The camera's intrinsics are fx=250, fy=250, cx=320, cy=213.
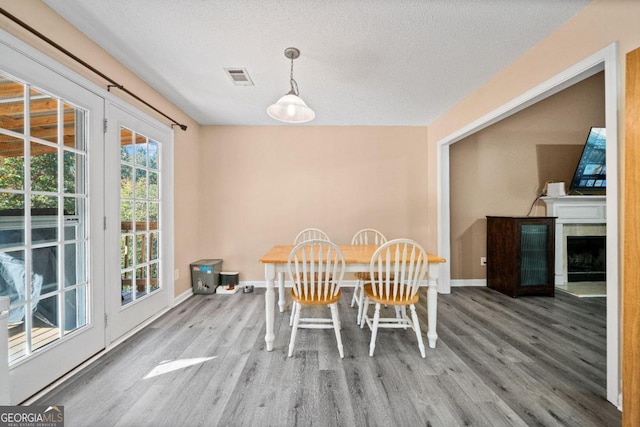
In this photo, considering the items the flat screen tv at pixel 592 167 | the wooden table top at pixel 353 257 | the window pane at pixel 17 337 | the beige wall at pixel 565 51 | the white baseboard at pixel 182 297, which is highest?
the beige wall at pixel 565 51

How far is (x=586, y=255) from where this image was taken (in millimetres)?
4086

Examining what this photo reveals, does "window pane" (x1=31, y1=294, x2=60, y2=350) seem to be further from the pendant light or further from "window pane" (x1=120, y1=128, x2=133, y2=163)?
the pendant light

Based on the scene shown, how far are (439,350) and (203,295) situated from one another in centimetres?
298

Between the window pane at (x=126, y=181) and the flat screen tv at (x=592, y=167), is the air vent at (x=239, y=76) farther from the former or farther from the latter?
the flat screen tv at (x=592, y=167)

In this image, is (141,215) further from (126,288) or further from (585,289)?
(585,289)

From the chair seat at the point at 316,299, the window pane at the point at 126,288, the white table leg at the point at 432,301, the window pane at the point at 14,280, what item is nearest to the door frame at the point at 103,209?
the window pane at the point at 126,288

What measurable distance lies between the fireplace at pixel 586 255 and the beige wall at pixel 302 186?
2.44 metres

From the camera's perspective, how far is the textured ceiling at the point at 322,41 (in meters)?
1.65

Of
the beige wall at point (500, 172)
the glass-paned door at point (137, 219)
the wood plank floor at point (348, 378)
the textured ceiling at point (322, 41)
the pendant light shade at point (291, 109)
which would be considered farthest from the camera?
the beige wall at point (500, 172)

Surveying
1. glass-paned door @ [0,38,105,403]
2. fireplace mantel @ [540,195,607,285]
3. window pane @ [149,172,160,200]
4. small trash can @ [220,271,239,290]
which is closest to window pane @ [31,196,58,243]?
glass-paned door @ [0,38,105,403]

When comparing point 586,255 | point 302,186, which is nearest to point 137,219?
point 302,186

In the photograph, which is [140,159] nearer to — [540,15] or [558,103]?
[540,15]

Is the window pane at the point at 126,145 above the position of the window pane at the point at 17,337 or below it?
above

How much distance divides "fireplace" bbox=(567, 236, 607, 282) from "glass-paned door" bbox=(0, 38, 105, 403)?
617cm
